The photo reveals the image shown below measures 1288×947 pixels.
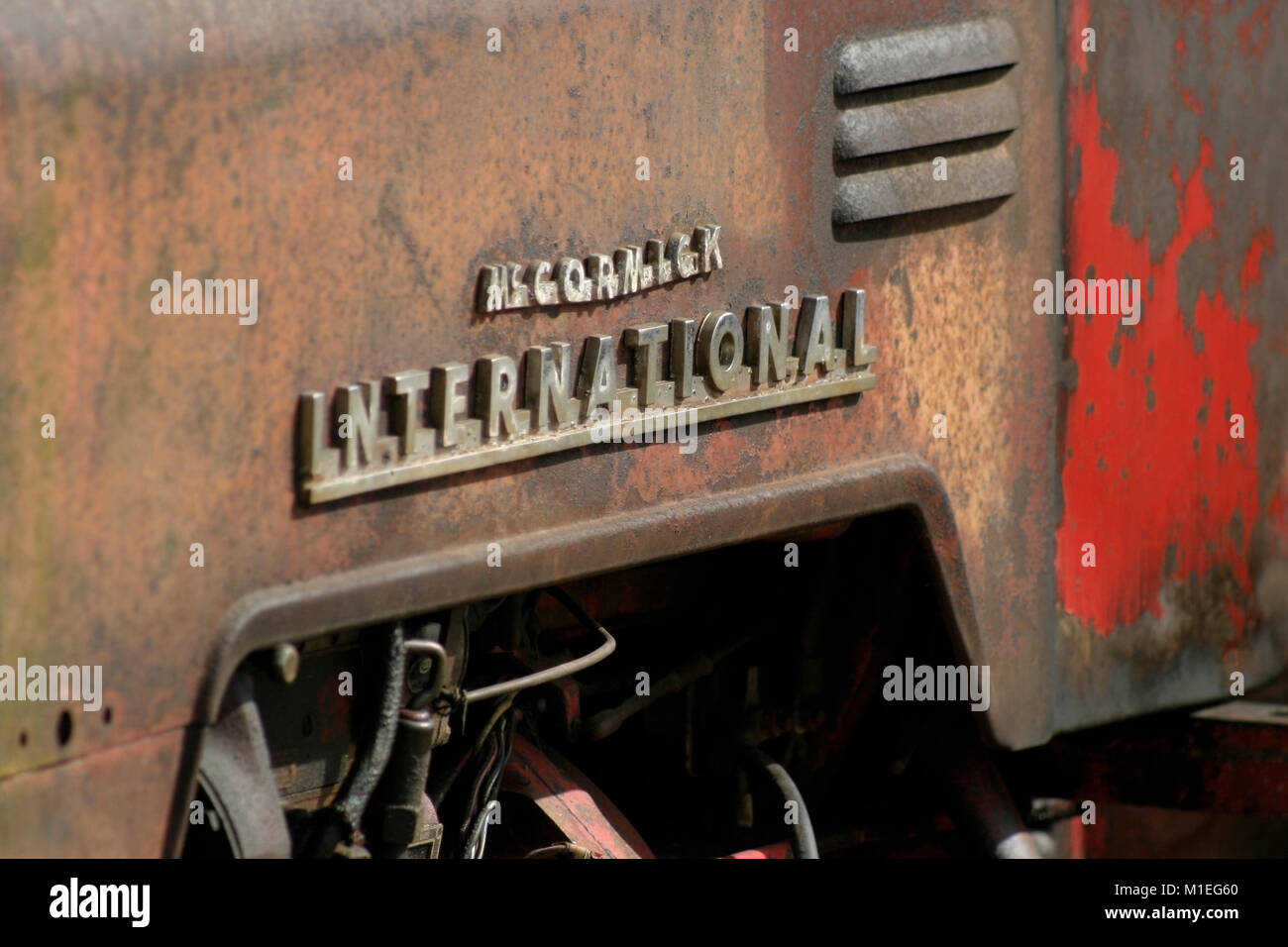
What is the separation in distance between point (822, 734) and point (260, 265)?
1.13 metres

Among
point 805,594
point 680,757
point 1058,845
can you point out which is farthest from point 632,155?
point 1058,845

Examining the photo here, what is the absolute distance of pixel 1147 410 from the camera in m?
2.35

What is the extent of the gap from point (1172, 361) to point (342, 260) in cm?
124

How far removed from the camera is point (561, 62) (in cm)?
166

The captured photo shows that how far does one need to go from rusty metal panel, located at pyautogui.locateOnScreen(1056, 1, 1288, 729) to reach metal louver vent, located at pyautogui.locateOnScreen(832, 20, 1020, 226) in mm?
131

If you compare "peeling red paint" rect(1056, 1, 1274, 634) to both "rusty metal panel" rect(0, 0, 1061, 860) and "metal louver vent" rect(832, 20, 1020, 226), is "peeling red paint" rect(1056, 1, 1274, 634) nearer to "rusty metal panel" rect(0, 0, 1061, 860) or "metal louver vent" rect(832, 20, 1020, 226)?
"metal louver vent" rect(832, 20, 1020, 226)

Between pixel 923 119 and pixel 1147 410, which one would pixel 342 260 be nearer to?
pixel 923 119

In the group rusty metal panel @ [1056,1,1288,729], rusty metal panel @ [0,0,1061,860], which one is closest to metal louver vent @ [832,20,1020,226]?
rusty metal panel @ [0,0,1061,860]

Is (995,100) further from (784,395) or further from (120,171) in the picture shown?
(120,171)

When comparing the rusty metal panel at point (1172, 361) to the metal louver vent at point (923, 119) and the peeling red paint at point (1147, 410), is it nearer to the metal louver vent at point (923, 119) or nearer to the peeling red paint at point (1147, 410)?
the peeling red paint at point (1147, 410)

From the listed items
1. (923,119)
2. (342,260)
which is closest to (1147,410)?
(923,119)

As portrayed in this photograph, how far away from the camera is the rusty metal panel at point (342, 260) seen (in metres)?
1.32

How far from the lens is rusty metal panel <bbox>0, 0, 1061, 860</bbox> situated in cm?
132

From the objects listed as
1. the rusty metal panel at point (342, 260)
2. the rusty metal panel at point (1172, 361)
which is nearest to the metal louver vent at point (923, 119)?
the rusty metal panel at point (342, 260)
